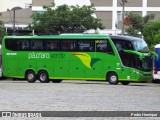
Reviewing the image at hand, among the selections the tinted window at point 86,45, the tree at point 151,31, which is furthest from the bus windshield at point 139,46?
the tree at point 151,31

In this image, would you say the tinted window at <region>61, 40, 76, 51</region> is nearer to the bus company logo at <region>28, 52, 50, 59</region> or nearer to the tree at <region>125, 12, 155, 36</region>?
the bus company logo at <region>28, 52, 50, 59</region>

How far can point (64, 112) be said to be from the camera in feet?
50.3

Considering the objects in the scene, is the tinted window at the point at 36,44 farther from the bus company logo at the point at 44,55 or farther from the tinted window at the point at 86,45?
the tinted window at the point at 86,45

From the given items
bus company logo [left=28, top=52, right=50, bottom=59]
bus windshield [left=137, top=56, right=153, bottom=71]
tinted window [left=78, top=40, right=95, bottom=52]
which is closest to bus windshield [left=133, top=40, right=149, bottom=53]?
bus windshield [left=137, top=56, right=153, bottom=71]

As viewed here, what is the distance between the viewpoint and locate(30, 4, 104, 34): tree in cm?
6981

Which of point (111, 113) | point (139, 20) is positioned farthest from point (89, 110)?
point (139, 20)

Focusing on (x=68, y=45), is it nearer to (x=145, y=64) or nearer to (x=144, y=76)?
(x=145, y=64)

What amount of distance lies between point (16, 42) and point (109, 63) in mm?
7182

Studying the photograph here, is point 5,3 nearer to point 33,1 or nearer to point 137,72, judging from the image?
point 33,1

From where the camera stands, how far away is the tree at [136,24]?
73625 mm

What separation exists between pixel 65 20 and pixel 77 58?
32.4m

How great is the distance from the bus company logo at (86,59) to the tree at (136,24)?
36416mm

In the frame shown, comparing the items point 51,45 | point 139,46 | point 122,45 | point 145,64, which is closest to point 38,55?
point 51,45

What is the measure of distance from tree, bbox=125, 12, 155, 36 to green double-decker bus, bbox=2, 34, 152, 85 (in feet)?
114
